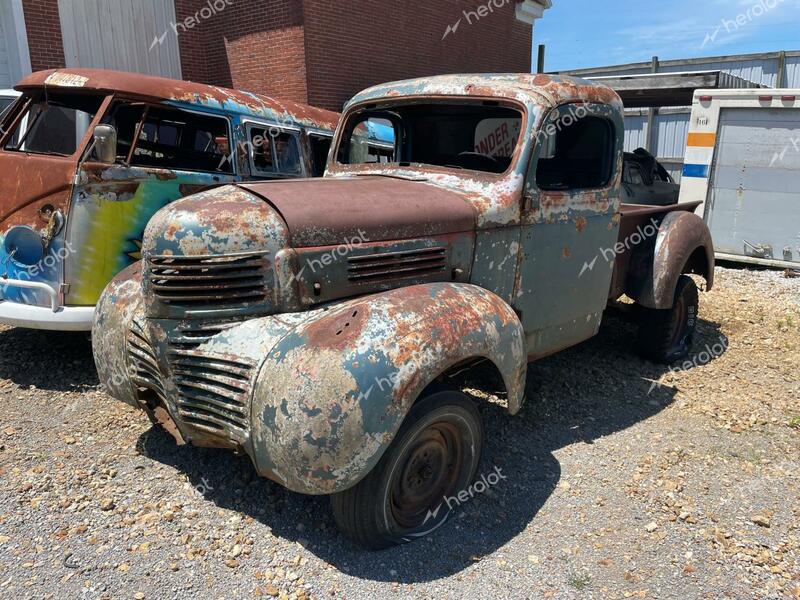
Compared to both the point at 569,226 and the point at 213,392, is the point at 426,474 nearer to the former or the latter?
the point at 213,392

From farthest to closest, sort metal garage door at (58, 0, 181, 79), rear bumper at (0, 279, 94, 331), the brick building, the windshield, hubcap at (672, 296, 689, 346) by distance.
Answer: metal garage door at (58, 0, 181, 79), the brick building, hubcap at (672, 296, 689, 346), rear bumper at (0, 279, 94, 331), the windshield

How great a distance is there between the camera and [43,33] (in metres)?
9.81

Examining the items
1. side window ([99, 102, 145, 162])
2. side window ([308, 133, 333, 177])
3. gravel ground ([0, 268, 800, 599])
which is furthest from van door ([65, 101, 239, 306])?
side window ([308, 133, 333, 177])

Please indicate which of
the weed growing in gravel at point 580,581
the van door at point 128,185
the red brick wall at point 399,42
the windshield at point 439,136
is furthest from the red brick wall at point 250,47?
the weed growing in gravel at point 580,581

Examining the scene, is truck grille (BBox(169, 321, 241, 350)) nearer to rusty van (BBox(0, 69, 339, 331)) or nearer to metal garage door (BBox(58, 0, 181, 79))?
rusty van (BBox(0, 69, 339, 331))

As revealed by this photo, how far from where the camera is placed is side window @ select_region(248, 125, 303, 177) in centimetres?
583

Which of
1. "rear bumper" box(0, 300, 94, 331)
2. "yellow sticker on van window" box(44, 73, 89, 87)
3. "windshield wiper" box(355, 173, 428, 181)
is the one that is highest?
"yellow sticker on van window" box(44, 73, 89, 87)

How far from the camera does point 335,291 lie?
114 inches

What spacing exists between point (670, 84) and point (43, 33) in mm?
10642

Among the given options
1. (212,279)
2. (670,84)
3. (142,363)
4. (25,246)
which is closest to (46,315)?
(25,246)

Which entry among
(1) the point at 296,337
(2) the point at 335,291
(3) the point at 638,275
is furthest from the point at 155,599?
(3) the point at 638,275

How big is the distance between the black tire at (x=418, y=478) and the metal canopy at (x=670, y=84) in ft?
28.1

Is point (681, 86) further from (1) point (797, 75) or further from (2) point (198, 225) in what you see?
(2) point (198, 225)

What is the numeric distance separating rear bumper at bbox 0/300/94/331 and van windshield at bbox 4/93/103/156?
4.42ft
